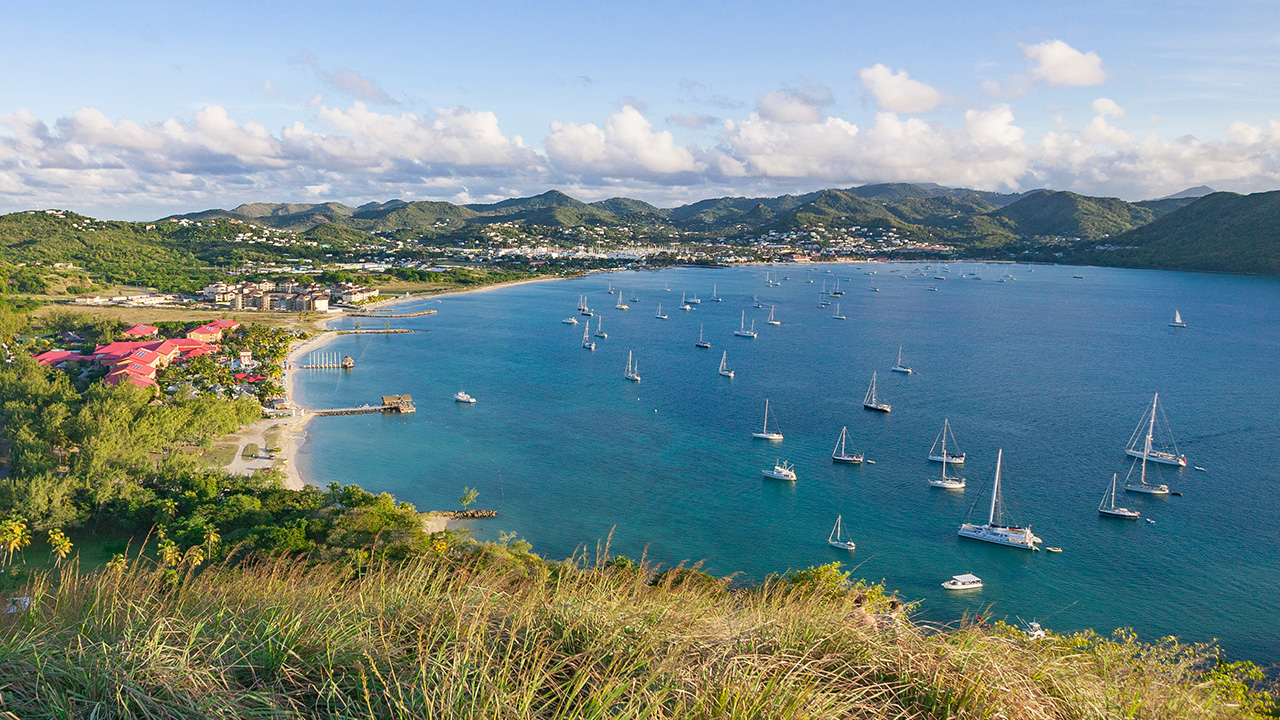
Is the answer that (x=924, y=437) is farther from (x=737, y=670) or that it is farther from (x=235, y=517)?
(x=737, y=670)

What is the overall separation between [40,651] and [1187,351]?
64741 millimetres

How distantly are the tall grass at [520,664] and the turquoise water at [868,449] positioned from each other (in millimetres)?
15217

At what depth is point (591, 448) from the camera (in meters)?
28.7

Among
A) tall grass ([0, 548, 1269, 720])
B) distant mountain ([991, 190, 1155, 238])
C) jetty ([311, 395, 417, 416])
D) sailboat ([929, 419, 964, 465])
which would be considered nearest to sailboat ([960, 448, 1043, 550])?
sailboat ([929, 419, 964, 465])

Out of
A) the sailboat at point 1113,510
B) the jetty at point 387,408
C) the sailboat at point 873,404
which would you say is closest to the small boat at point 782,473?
the sailboat at point 1113,510

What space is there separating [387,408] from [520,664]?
3248cm

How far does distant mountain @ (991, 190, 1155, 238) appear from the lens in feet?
554

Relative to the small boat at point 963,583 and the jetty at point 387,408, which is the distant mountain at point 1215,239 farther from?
the jetty at point 387,408

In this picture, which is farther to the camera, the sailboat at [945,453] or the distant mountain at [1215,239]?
the distant mountain at [1215,239]

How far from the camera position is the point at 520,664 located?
3207 millimetres

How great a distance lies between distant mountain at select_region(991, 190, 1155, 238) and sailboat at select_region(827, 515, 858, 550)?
170900 mm

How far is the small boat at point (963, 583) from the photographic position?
18250 millimetres

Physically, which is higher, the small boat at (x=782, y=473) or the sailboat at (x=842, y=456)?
the sailboat at (x=842, y=456)

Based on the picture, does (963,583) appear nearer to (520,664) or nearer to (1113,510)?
(1113,510)
